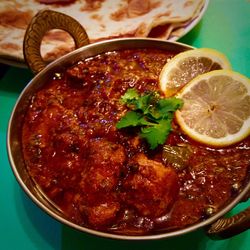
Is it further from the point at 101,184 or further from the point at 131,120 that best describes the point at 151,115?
the point at 101,184

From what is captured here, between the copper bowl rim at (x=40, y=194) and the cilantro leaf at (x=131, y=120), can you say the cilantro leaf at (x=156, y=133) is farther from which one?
the copper bowl rim at (x=40, y=194)

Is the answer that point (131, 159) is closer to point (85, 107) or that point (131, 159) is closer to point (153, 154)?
point (153, 154)

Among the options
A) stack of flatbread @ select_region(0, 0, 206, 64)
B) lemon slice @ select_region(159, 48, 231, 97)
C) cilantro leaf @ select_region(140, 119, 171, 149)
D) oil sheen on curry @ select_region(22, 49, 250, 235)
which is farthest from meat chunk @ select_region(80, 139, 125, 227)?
stack of flatbread @ select_region(0, 0, 206, 64)

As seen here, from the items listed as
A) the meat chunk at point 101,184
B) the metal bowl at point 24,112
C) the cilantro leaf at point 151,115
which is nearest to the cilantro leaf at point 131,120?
the cilantro leaf at point 151,115

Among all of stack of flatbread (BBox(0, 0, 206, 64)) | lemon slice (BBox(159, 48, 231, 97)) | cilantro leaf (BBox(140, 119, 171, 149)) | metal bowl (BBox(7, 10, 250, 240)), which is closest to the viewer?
metal bowl (BBox(7, 10, 250, 240))

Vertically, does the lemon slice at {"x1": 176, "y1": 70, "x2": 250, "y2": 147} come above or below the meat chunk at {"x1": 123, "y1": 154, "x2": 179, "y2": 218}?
above

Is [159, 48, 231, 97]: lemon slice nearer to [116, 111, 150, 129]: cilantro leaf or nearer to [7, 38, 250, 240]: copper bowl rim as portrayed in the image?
[7, 38, 250, 240]: copper bowl rim

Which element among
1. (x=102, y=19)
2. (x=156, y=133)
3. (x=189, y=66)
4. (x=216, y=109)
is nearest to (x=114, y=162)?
(x=156, y=133)
